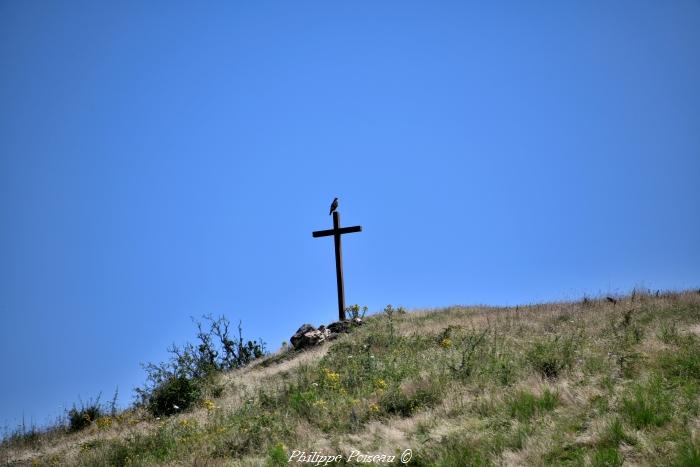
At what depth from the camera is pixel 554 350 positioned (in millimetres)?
10508

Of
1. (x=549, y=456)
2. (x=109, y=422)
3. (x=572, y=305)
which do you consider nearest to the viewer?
(x=549, y=456)

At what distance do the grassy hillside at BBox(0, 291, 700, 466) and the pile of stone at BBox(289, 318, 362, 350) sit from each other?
3032mm

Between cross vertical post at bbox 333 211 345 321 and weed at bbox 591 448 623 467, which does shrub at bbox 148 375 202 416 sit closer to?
cross vertical post at bbox 333 211 345 321

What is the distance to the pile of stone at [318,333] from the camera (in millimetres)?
18219

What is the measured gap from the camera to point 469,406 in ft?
28.4

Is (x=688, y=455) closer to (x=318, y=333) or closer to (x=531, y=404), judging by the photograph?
(x=531, y=404)

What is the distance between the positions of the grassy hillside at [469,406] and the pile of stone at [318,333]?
9.95 feet

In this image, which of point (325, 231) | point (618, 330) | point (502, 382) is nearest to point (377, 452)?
point (502, 382)

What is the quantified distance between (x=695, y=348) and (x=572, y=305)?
7299 millimetres

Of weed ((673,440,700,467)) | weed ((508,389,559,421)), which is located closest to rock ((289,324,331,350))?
weed ((508,389,559,421))

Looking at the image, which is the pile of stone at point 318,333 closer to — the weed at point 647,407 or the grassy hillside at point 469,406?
the grassy hillside at point 469,406

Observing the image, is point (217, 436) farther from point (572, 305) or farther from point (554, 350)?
point (572, 305)

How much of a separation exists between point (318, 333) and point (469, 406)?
1019cm

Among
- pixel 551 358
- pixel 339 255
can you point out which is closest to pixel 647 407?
pixel 551 358
